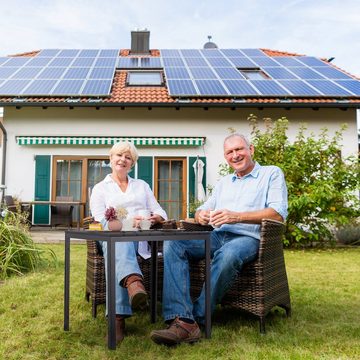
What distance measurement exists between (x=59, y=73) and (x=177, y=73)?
3.17 metres

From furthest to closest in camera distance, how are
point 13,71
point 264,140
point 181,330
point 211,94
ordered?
point 13,71
point 211,94
point 264,140
point 181,330

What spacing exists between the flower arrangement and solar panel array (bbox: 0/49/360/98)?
8130 millimetres

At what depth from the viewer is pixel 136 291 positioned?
2562mm

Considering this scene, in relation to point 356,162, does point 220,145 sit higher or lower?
higher

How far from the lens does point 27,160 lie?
36.1ft

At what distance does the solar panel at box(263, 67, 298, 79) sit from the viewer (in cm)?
1206

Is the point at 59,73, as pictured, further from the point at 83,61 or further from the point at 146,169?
the point at 146,169

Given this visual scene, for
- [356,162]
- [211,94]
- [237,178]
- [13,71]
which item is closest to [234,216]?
[237,178]

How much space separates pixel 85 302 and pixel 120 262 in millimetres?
1032

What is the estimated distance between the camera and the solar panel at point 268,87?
10805mm

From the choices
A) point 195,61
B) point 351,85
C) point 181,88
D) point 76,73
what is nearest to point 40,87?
point 76,73

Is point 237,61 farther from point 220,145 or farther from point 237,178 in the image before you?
point 237,178

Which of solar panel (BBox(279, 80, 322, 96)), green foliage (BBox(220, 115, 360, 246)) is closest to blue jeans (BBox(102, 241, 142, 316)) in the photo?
green foliage (BBox(220, 115, 360, 246))

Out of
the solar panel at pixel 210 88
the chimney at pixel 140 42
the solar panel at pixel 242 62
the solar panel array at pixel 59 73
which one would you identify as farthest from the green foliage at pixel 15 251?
the chimney at pixel 140 42
